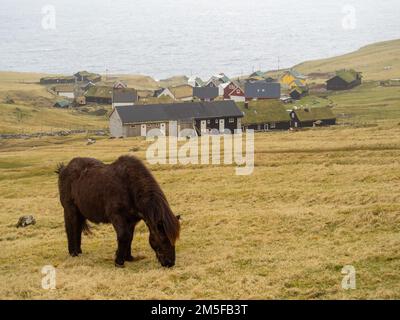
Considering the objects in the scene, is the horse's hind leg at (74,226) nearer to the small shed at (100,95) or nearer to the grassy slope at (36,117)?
the grassy slope at (36,117)

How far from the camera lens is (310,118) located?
302ft

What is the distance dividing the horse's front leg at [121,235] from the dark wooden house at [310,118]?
258 ft

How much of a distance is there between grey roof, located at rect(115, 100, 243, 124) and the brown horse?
214 ft

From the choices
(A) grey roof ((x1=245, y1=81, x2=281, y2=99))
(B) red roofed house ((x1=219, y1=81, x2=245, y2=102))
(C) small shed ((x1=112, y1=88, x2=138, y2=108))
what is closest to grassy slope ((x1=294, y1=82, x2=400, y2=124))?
(A) grey roof ((x1=245, y1=81, x2=281, y2=99))

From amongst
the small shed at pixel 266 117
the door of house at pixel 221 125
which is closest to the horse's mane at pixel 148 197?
the door of house at pixel 221 125

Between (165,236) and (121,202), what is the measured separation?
1747 mm

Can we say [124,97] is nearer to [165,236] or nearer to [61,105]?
[61,105]

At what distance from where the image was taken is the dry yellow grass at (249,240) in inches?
511

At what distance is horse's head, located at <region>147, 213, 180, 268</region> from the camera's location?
14344 millimetres

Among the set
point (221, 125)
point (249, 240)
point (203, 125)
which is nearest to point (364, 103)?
point (221, 125)

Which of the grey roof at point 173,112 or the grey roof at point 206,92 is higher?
the grey roof at point 206,92

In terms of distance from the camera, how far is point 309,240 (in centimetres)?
1773

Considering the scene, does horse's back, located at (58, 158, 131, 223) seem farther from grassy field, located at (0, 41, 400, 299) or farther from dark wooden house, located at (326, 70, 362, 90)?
dark wooden house, located at (326, 70, 362, 90)
